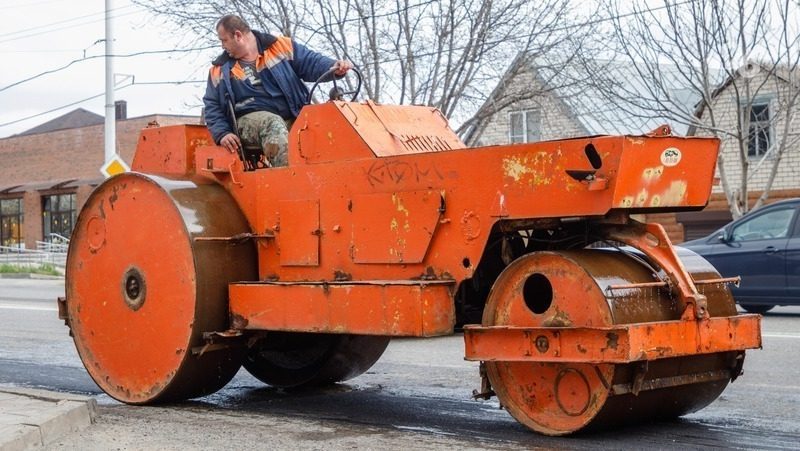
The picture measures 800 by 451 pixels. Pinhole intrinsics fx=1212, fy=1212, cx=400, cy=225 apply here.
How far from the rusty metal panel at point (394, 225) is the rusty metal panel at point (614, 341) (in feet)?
2.03

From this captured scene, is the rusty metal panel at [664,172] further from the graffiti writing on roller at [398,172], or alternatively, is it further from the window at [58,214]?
the window at [58,214]

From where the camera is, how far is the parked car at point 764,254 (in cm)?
1504

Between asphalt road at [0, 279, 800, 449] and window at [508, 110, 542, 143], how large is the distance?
46.4 ft

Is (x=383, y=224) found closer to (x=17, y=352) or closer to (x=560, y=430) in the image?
(x=560, y=430)

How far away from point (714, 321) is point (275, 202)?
9.01 feet

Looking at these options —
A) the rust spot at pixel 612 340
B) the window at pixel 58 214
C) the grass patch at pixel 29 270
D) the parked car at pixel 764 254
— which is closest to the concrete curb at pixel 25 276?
the grass patch at pixel 29 270

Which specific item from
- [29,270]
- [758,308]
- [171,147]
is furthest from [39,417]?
[29,270]

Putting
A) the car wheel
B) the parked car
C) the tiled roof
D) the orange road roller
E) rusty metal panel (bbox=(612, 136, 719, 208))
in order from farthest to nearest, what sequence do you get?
1. the tiled roof
2. the car wheel
3. the parked car
4. the orange road roller
5. rusty metal panel (bbox=(612, 136, 719, 208))

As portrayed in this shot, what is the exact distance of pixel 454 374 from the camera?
31.2 feet

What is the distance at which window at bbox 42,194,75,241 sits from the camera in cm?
4878

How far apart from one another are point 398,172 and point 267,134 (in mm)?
1451

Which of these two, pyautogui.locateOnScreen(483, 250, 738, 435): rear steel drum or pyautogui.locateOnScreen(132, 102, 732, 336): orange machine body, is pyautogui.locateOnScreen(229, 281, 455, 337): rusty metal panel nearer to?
pyautogui.locateOnScreen(132, 102, 732, 336): orange machine body

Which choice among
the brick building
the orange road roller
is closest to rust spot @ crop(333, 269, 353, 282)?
the orange road roller

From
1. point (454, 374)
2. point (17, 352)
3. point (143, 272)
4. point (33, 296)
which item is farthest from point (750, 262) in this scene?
point (33, 296)
